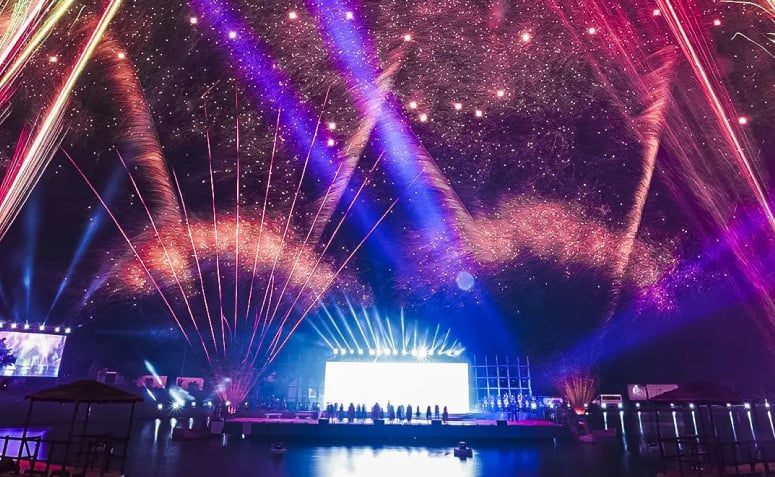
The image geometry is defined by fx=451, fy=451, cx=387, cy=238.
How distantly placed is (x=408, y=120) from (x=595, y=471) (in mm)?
10870

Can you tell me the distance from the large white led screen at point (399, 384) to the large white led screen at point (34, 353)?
14.1 meters

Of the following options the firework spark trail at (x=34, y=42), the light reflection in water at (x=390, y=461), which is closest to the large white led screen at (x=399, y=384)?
the light reflection in water at (x=390, y=461)

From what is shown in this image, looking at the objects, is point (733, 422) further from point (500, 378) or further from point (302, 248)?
point (302, 248)

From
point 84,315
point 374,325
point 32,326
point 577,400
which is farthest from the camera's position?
point 374,325

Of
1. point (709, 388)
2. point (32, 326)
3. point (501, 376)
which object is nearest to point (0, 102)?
point (32, 326)

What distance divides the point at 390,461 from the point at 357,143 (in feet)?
32.1

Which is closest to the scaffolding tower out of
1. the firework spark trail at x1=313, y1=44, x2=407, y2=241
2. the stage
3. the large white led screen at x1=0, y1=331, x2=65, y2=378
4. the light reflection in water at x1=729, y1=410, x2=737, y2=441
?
the stage

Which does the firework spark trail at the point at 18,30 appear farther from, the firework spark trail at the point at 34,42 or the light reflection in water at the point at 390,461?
the light reflection in water at the point at 390,461

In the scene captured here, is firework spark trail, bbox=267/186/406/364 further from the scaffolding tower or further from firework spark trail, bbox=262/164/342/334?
the scaffolding tower

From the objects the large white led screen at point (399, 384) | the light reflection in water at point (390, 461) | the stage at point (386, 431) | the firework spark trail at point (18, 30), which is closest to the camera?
the firework spark trail at point (18, 30)

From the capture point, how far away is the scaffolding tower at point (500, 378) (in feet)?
93.1

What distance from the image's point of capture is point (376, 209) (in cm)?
1805

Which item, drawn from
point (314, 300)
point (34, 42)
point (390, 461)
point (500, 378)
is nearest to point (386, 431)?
point (390, 461)

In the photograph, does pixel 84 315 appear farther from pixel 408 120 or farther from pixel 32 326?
pixel 408 120
